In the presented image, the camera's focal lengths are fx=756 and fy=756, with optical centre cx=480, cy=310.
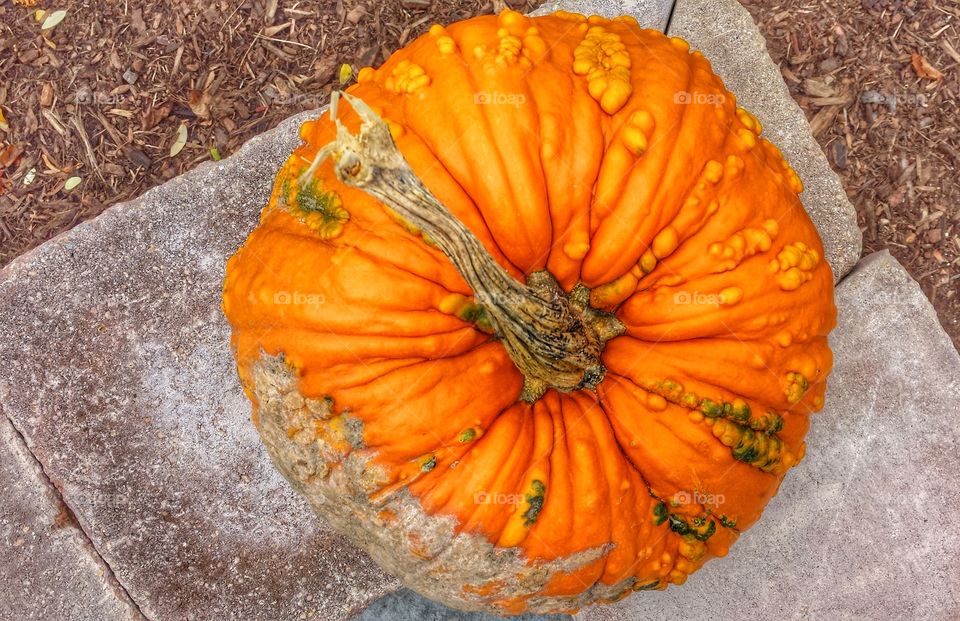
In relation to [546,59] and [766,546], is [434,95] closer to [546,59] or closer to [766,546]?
[546,59]

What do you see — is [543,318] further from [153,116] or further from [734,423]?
[153,116]

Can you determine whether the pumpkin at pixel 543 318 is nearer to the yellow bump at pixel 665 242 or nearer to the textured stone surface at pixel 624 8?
the yellow bump at pixel 665 242

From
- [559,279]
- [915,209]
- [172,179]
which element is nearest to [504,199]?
[559,279]

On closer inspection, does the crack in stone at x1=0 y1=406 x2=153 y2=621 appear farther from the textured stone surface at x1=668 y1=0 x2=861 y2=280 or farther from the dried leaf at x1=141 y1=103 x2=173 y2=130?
the textured stone surface at x1=668 y1=0 x2=861 y2=280

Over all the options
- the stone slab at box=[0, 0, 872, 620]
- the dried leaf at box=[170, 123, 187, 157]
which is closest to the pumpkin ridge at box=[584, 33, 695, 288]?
the stone slab at box=[0, 0, 872, 620]

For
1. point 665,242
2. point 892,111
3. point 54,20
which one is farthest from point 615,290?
point 54,20

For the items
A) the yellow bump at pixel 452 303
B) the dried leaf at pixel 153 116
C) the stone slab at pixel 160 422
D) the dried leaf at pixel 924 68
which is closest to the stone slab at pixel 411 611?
the stone slab at pixel 160 422

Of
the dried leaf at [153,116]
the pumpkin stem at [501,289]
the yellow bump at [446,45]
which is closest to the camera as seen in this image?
the pumpkin stem at [501,289]
